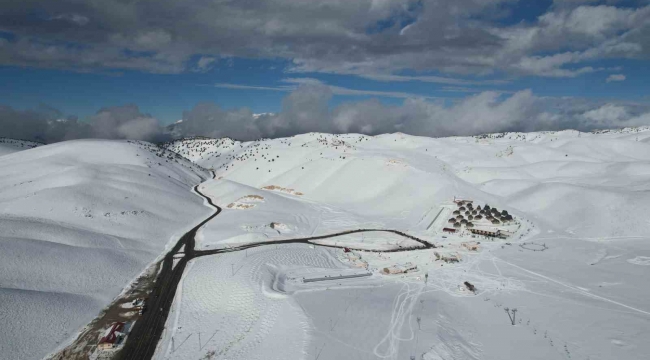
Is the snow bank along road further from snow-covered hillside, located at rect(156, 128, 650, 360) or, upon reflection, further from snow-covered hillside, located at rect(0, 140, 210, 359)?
snow-covered hillside, located at rect(0, 140, 210, 359)

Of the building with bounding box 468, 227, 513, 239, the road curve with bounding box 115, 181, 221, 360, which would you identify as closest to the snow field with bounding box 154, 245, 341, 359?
the road curve with bounding box 115, 181, 221, 360

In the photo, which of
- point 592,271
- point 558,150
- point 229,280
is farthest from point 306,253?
point 558,150

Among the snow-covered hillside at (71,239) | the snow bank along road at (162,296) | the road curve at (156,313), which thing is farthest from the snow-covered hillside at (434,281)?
the snow-covered hillside at (71,239)

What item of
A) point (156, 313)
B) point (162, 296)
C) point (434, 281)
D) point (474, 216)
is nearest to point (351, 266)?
point (434, 281)

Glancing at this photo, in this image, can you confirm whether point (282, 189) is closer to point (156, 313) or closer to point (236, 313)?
point (156, 313)

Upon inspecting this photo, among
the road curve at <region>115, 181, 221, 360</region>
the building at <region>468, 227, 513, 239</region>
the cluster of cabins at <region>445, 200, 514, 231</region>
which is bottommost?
the road curve at <region>115, 181, 221, 360</region>

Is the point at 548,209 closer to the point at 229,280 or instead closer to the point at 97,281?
the point at 229,280

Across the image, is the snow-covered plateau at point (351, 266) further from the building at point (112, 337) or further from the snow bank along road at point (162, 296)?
the building at point (112, 337)
